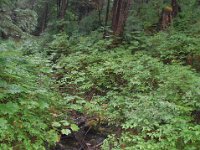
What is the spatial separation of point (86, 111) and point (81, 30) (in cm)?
1091

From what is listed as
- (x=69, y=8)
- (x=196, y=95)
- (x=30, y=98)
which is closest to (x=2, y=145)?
(x=30, y=98)

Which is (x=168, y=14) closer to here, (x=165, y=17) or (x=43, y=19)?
(x=165, y=17)

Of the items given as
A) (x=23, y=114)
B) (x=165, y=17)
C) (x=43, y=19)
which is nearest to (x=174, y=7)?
(x=165, y=17)

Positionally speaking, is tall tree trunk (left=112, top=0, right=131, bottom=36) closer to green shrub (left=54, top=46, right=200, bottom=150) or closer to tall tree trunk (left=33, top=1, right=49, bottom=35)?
green shrub (left=54, top=46, right=200, bottom=150)

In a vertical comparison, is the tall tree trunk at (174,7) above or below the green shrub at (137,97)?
above

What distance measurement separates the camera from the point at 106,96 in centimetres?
776

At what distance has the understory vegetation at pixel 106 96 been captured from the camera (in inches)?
203

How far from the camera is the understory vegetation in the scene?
516cm

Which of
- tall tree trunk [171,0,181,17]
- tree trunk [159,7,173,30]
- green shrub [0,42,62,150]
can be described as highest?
tall tree trunk [171,0,181,17]

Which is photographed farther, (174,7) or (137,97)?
(174,7)

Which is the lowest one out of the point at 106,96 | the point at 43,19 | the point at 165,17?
the point at 106,96

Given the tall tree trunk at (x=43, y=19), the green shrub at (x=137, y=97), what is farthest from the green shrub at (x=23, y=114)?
the tall tree trunk at (x=43, y=19)

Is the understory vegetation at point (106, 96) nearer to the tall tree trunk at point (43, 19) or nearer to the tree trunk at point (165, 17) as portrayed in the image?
the tree trunk at point (165, 17)

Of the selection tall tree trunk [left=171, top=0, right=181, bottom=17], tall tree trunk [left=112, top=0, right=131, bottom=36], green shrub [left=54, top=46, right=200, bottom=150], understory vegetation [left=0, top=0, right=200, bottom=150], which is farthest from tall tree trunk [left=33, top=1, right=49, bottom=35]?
green shrub [left=54, top=46, right=200, bottom=150]
